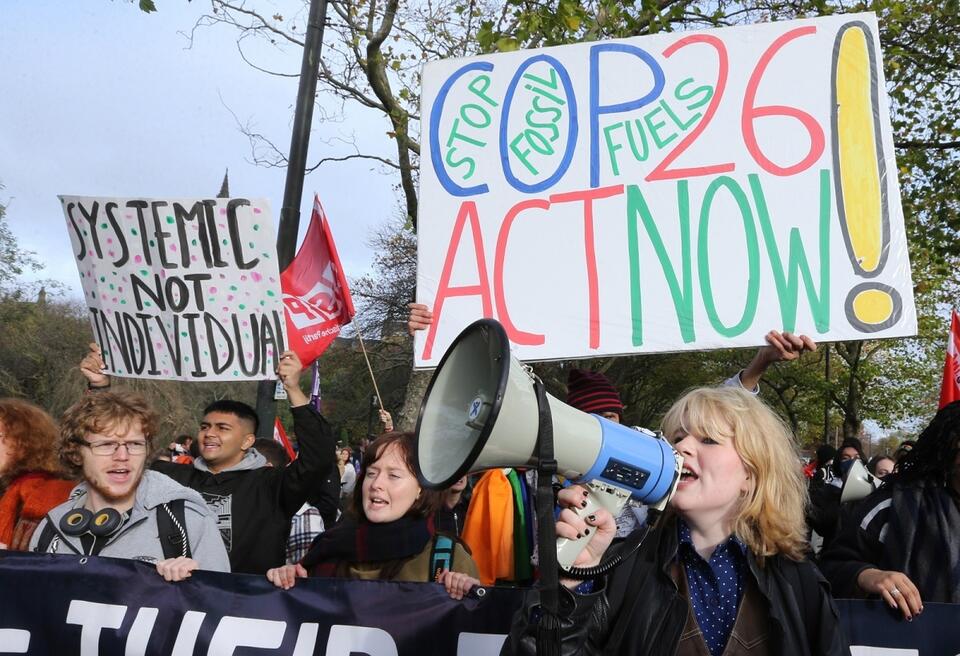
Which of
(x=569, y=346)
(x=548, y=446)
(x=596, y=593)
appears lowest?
(x=596, y=593)

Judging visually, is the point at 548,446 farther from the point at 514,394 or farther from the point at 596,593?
the point at 596,593

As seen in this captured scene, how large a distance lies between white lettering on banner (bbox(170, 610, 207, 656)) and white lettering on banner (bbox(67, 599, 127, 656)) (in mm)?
188

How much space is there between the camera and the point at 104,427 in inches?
105

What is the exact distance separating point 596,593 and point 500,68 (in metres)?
2.04

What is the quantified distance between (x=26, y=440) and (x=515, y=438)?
93.3 inches

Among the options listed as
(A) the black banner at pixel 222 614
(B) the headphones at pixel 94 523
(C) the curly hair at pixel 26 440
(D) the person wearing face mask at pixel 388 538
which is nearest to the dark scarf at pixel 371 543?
(D) the person wearing face mask at pixel 388 538

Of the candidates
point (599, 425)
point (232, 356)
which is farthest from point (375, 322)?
point (599, 425)

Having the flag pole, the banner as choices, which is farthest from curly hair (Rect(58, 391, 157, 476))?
the flag pole

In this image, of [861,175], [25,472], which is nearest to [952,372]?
[861,175]

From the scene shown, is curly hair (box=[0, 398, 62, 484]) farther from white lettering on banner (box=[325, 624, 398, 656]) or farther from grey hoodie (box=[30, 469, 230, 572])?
white lettering on banner (box=[325, 624, 398, 656])

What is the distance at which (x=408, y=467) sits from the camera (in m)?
2.68

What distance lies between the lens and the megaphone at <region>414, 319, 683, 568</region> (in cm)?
151

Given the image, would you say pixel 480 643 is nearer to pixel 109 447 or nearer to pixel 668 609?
pixel 668 609

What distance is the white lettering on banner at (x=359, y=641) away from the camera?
94.9 inches
